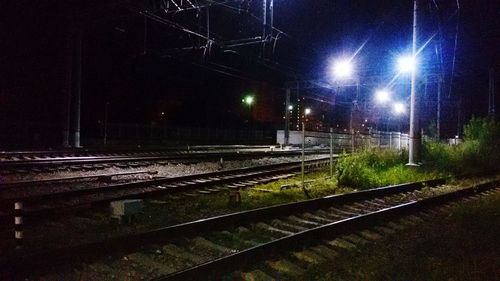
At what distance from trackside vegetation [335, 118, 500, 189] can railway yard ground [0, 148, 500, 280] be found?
2427mm

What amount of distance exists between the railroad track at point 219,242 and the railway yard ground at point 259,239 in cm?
2

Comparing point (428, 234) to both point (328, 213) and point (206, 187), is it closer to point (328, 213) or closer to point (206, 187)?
point (328, 213)

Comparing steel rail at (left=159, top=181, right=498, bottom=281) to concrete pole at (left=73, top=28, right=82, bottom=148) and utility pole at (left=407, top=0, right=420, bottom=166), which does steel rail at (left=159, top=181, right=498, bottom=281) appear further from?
concrete pole at (left=73, top=28, right=82, bottom=148)

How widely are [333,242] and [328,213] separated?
9.26ft

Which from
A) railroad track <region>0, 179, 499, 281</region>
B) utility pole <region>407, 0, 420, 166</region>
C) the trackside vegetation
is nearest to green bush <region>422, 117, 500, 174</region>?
the trackside vegetation

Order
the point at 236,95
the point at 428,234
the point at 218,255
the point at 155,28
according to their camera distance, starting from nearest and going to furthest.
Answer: the point at 218,255, the point at 428,234, the point at 155,28, the point at 236,95

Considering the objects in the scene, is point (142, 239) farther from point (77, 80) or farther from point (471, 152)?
point (77, 80)

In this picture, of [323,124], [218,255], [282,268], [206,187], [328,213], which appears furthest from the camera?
[323,124]

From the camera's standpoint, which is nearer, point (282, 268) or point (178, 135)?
point (282, 268)

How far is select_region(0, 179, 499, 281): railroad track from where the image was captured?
6344 mm

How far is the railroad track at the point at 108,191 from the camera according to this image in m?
10.7

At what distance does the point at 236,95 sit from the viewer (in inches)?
2908

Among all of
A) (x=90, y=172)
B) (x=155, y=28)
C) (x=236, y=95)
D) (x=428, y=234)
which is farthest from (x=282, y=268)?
(x=236, y=95)

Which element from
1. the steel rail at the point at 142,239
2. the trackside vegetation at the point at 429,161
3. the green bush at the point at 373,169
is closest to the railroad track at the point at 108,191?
the green bush at the point at 373,169
